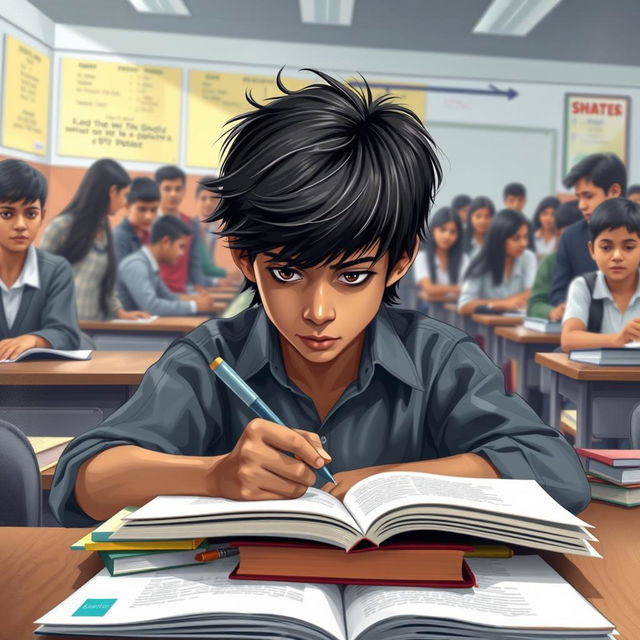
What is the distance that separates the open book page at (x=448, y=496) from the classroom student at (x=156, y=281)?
340 centimetres

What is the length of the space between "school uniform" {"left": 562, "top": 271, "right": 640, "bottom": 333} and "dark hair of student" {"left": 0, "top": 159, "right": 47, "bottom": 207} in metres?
2.16

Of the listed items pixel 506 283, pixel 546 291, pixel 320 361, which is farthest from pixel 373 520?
pixel 506 283

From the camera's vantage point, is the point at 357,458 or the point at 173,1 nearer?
the point at 357,458

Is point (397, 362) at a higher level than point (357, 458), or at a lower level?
higher

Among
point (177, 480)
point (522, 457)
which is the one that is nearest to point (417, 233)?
point (522, 457)

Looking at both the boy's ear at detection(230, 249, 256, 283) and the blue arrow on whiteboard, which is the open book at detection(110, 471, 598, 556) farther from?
the blue arrow on whiteboard

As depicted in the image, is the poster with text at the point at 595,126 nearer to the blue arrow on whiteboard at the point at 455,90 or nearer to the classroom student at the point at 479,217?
the blue arrow on whiteboard at the point at 455,90

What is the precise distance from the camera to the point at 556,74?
14.9ft

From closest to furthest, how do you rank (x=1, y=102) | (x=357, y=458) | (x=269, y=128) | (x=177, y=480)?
(x=177, y=480)
(x=269, y=128)
(x=357, y=458)
(x=1, y=102)

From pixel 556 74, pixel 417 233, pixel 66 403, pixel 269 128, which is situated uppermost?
pixel 556 74

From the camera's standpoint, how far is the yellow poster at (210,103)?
14.2 feet

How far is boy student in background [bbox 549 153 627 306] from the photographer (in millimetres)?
3512

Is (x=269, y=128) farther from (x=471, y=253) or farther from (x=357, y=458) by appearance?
(x=471, y=253)

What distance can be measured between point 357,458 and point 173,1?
3.89 m
